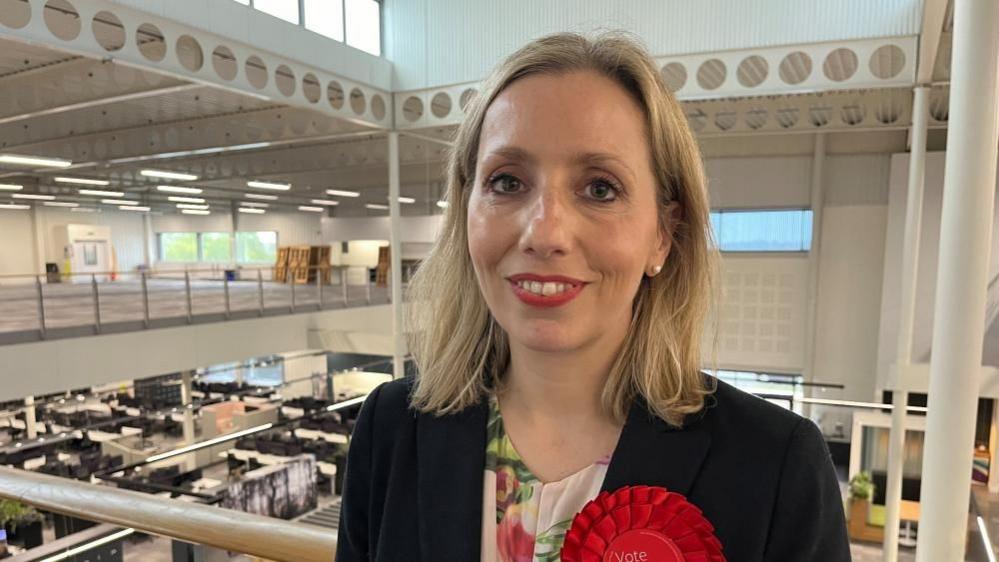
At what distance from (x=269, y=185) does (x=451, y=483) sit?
19888 mm

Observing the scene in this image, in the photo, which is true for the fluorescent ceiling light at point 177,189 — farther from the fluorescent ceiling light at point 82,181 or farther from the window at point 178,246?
the window at point 178,246

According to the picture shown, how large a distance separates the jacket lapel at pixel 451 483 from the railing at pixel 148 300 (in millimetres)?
9655

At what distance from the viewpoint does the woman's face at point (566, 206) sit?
0.87 m

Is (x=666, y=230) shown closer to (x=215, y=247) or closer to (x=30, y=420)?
(x=30, y=420)

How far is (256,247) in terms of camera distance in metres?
29.6

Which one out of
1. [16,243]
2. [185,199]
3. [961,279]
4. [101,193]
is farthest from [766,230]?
[16,243]

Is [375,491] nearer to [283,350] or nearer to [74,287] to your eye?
[283,350]

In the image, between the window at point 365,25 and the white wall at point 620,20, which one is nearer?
the white wall at point 620,20

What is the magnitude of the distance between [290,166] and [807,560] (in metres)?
16.9

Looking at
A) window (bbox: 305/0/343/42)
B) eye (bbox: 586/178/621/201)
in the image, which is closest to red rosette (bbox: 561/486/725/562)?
eye (bbox: 586/178/621/201)

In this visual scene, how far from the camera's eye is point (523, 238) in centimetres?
89

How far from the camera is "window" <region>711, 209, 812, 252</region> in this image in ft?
47.0

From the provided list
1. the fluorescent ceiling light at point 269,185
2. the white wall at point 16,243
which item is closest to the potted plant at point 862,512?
the fluorescent ceiling light at point 269,185

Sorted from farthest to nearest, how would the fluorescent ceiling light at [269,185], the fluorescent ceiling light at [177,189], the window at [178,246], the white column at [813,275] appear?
the window at [178,246], the fluorescent ceiling light at [177,189], the fluorescent ceiling light at [269,185], the white column at [813,275]
